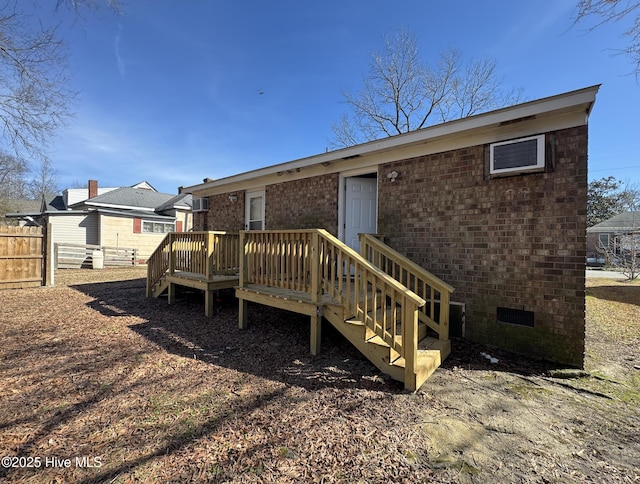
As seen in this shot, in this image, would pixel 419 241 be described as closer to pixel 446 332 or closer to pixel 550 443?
pixel 446 332

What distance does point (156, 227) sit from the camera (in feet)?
65.3

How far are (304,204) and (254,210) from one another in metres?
2.20

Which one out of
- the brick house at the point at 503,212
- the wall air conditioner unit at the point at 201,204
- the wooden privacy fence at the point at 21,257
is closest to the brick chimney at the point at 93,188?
the wooden privacy fence at the point at 21,257

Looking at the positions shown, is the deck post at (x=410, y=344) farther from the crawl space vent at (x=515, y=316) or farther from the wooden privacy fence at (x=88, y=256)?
the wooden privacy fence at (x=88, y=256)

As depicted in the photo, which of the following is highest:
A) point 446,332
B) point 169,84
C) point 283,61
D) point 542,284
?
point 283,61

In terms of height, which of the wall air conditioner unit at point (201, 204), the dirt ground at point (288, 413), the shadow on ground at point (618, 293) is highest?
the wall air conditioner unit at point (201, 204)

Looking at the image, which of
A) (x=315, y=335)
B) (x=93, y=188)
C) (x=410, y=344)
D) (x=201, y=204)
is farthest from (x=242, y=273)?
(x=93, y=188)

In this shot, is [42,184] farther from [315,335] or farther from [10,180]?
[315,335]

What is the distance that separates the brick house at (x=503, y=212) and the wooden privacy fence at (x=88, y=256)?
16.3 meters

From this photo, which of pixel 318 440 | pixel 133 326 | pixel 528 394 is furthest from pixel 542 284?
pixel 133 326

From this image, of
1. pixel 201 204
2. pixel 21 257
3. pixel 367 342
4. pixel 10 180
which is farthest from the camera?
pixel 10 180

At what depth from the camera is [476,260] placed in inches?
183

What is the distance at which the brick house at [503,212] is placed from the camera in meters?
3.88

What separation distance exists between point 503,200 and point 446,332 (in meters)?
2.09
